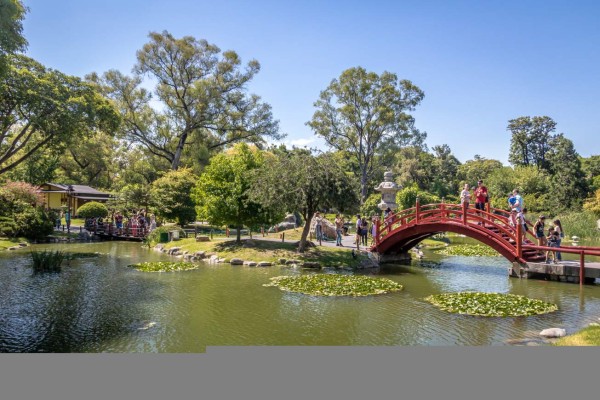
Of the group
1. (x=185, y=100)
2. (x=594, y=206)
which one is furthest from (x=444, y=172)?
(x=185, y=100)

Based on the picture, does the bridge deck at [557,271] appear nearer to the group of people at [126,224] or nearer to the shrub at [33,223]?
the group of people at [126,224]

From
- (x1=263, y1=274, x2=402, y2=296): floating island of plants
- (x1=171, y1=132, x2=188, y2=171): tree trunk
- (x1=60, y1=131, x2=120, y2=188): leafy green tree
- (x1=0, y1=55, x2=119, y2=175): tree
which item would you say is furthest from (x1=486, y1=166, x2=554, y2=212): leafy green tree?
(x1=60, y1=131, x2=120, y2=188): leafy green tree

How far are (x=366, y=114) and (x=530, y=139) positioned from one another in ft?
123

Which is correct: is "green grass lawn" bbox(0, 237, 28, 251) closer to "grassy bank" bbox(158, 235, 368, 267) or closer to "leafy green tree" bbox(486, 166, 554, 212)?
"grassy bank" bbox(158, 235, 368, 267)

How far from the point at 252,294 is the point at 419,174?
5326 centimetres

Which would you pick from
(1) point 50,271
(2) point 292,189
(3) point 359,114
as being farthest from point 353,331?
(3) point 359,114

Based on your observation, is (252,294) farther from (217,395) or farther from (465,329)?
(217,395)

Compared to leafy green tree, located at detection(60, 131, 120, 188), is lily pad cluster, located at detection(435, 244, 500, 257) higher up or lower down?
lower down

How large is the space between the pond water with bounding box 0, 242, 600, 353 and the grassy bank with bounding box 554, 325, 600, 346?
61 centimetres

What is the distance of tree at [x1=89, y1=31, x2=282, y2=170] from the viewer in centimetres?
4241

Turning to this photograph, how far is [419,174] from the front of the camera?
63.7 metres

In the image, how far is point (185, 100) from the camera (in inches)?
1773

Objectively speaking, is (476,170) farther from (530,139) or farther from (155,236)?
(155,236)

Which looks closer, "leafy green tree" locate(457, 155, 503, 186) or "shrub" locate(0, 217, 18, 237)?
"shrub" locate(0, 217, 18, 237)
